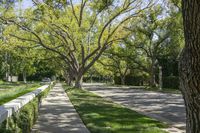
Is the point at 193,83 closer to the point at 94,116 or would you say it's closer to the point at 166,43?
the point at 94,116

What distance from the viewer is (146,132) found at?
929 centimetres

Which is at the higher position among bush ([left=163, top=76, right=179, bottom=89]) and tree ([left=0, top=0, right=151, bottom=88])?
tree ([left=0, top=0, right=151, bottom=88])

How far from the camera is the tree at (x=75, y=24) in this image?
2845 cm

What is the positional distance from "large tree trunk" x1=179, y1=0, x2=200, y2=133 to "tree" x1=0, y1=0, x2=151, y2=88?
2147 cm

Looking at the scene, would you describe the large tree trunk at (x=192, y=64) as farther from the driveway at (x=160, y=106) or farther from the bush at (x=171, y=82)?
the bush at (x=171, y=82)

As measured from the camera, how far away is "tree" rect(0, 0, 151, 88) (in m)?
28.5

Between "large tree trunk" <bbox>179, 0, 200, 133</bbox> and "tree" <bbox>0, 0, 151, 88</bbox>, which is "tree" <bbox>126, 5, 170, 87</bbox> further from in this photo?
"large tree trunk" <bbox>179, 0, 200, 133</bbox>

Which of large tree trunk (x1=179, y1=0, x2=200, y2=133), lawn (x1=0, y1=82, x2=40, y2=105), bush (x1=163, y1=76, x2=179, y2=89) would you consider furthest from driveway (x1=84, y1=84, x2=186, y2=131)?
bush (x1=163, y1=76, x2=179, y2=89)

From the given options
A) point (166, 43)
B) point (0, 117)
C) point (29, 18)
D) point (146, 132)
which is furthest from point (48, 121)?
point (166, 43)

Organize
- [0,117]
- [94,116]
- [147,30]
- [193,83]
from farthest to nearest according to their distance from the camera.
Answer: [147,30], [94,116], [0,117], [193,83]

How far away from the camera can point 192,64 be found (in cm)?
428

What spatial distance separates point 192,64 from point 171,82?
42.2m

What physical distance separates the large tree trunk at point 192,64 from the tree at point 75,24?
21471 mm

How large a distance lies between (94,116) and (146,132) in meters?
3.59
